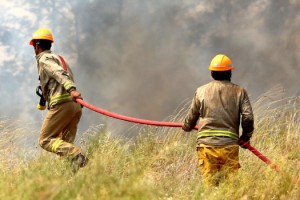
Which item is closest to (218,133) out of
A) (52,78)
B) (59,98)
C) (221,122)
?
(221,122)

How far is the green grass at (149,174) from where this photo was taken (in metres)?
3.53

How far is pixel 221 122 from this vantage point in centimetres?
524

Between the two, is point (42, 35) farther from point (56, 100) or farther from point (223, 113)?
point (223, 113)

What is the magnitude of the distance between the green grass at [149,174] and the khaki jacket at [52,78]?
2.32ft

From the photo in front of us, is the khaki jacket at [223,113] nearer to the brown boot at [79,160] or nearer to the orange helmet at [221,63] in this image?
the orange helmet at [221,63]

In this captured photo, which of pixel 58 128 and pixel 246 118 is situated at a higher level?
pixel 246 118

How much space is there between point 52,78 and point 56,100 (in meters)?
0.26

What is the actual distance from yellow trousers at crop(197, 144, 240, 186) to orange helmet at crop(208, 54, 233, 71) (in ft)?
2.59

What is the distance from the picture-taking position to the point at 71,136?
6344mm

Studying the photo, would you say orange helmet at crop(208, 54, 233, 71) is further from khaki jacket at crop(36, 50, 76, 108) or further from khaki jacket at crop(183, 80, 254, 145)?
khaki jacket at crop(36, 50, 76, 108)

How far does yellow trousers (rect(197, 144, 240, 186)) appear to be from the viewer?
5184 mm

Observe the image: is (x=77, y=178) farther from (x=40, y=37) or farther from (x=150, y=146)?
(x=150, y=146)

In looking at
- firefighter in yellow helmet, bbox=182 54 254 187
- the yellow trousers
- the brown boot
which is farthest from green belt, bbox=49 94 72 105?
the yellow trousers

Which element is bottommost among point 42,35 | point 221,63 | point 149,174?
point 149,174
